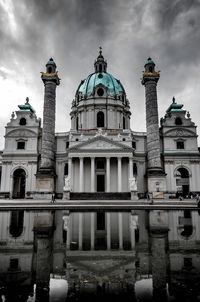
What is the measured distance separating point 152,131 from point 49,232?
37044mm

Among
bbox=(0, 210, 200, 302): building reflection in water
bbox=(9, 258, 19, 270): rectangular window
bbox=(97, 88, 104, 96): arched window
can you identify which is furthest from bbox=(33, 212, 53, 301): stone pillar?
bbox=(97, 88, 104, 96): arched window

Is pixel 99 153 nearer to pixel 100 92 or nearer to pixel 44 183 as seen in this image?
pixel 44 183

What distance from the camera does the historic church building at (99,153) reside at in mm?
43094

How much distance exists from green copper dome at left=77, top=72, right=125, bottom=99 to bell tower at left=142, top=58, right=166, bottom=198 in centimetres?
1245

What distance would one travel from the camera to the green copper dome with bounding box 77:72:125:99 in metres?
57.7

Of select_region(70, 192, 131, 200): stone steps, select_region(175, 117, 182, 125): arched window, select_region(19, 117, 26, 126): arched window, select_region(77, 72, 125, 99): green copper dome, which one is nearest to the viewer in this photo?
select_region(70, 192, 131, 200): stone steps

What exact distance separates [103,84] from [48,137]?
21.6 m

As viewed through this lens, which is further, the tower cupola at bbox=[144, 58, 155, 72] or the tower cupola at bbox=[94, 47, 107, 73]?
the tower cupola at bbox=[94, 47, 107, 73]

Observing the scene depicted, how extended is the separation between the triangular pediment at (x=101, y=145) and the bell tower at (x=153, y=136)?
181 inches

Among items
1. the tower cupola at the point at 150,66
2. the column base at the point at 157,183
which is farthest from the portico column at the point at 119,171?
the tower cupola at the point at 150,66

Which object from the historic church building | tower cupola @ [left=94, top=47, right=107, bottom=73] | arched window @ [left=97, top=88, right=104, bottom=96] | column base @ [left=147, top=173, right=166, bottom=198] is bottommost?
column base @ [left=147, top=173, right=166, bottom=198]

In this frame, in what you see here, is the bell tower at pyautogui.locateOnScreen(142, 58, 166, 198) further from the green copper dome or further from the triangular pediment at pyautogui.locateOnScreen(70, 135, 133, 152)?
the green copper dome

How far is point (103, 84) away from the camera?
57406mm

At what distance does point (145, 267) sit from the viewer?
5336 millimetres
